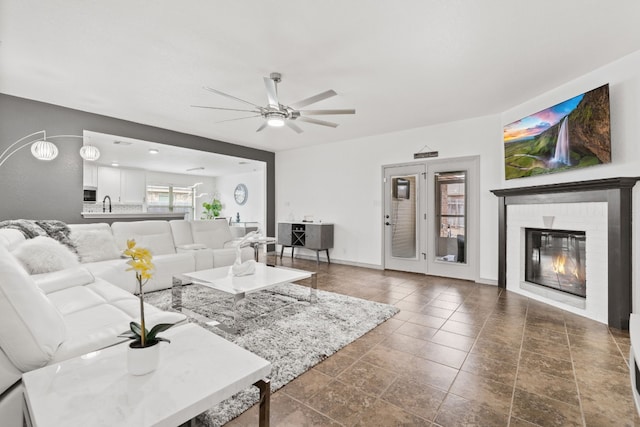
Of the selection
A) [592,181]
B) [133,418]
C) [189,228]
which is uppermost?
[592,181]

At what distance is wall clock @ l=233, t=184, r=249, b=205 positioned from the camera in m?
10.4

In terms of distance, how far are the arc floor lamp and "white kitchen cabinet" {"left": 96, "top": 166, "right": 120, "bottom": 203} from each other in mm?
4540

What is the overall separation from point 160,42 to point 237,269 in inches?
89.8

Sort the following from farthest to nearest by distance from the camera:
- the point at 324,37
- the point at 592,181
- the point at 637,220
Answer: the point at 592,181
the point at 637,220
the point at 324,37

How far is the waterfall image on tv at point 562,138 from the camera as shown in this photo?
294 cm

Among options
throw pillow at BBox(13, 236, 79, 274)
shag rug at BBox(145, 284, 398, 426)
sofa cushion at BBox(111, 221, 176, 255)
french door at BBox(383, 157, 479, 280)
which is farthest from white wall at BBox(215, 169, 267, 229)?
throw pillow at BBox(13, 236, 79, 274)

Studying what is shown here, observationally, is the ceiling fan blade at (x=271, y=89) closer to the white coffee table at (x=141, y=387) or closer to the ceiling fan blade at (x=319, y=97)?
the ceiling fan blade at (x=319, y=97)

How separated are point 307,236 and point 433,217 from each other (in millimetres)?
2574

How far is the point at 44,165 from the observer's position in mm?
3973

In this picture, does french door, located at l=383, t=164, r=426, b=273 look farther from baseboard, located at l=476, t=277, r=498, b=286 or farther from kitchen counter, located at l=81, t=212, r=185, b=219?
kitchen counter, located at l=81, t=212, r=185, b=219

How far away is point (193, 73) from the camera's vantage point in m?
3.16

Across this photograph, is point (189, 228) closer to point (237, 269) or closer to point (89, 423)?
point (237, 269)

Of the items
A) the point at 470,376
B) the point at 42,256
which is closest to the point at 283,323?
the point at 470,376

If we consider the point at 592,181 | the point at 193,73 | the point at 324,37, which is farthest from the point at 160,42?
the point at 592,181
